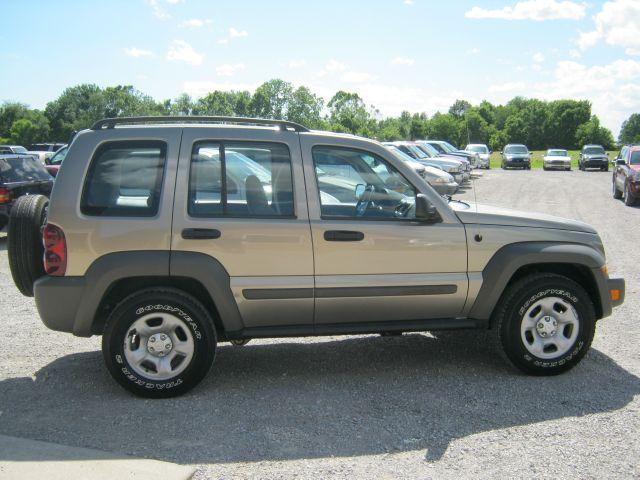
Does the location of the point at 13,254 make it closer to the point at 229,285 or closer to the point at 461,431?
the point at 229,285

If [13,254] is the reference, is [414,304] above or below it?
below

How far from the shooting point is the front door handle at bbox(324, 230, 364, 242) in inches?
175

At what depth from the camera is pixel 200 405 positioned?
426 cm

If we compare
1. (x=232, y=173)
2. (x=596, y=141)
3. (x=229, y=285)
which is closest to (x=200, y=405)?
(x=229, y=285)

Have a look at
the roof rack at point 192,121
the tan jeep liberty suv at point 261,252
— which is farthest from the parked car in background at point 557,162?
the roof rack at point 192,121

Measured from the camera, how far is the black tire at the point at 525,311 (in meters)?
4.69

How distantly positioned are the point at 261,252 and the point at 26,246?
1683mm

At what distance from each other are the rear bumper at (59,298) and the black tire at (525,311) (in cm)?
306

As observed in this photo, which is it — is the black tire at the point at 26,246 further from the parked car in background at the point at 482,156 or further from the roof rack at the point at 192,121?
the parked car in background at the point at 482,156

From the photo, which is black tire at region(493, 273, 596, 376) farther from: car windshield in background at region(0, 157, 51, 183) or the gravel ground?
car windshield in background at region(0, 157, 51, 183)

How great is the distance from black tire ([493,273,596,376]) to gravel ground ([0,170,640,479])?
0.39 feet

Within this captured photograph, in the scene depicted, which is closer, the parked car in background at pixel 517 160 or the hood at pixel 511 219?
the hood at pixel 511 219

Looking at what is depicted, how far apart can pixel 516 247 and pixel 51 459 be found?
3.42m

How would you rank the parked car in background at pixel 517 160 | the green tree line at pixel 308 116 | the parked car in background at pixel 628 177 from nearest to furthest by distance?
the parked car in background at pixel 628 177 → the parked car in background at pixel 517 160 → the green tree line at pixel 308 116
